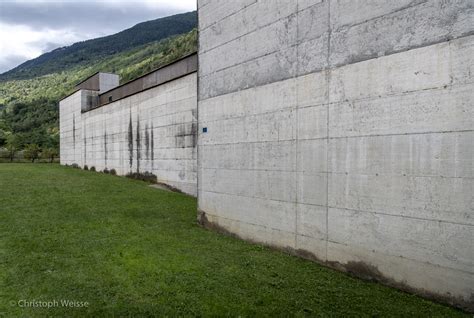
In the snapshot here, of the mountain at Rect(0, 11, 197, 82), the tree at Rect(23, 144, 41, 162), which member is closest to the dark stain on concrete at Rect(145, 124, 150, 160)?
the tree at Rect(23, 144, 41, 162)

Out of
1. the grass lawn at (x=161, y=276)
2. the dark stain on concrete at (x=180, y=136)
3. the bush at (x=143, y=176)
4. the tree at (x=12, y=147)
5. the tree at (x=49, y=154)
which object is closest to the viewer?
the grass lawn at (x=161, y=276)

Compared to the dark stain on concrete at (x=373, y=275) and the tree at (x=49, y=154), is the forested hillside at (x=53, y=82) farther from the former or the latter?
the dark stain on concrete at (x=373, y=275)

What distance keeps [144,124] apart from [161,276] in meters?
12.7

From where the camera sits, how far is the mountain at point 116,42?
115000 millimetres

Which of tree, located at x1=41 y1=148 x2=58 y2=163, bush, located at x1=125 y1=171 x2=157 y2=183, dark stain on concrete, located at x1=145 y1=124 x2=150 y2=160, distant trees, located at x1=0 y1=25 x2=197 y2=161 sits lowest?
bush, located at x1=125 y1=171 x2=157 y2=183

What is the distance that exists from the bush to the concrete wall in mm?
190

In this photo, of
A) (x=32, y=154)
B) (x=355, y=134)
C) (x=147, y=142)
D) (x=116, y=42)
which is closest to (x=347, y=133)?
(x=355, y=134)

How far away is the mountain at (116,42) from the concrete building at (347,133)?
11264 cm

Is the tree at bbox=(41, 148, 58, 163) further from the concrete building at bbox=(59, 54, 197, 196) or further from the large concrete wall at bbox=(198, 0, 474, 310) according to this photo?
the large concrete wall at bbox=(198, 0, 474, 310)

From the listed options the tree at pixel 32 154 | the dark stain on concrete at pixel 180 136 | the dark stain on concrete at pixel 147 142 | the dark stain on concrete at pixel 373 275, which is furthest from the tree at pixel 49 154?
the dark stain on concrete at pixel 373 275

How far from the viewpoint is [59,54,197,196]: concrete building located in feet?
47.1

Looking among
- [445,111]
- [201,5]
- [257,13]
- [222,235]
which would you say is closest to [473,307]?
[445,111]

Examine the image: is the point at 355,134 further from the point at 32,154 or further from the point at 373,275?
the point at 32,154

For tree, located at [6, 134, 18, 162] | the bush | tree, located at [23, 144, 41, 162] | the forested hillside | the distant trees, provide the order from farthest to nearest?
the forested hillside < the distant trees < tree, located at [6, 134, 18, 162] < tree, located at [23, 144, 41, 162] < the bush
